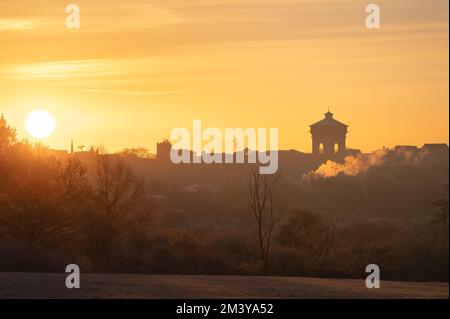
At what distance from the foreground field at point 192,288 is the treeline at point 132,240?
13.6 metres

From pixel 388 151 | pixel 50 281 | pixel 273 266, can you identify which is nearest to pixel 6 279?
pixel 50 281

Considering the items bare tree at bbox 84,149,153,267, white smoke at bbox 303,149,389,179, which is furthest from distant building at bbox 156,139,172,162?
bare tree at bbox 84,149,153,267

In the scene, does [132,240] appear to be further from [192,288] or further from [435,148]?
[435,148]

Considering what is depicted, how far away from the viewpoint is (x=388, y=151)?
12938 cm

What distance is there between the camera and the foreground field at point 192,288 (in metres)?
22.0

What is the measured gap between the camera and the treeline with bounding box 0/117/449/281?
1736 inches

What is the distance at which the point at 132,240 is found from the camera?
52.6 meters

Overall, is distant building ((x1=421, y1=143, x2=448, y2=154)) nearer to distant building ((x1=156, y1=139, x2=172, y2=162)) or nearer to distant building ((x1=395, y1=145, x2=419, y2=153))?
distant building ((x1=395, y1=145, x2=419, y2=153))

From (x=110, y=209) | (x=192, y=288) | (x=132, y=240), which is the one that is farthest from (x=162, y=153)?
(x=192, y=288)

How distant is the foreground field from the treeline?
44.5 ft

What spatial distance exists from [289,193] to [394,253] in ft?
196

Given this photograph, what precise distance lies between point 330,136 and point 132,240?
102 m
